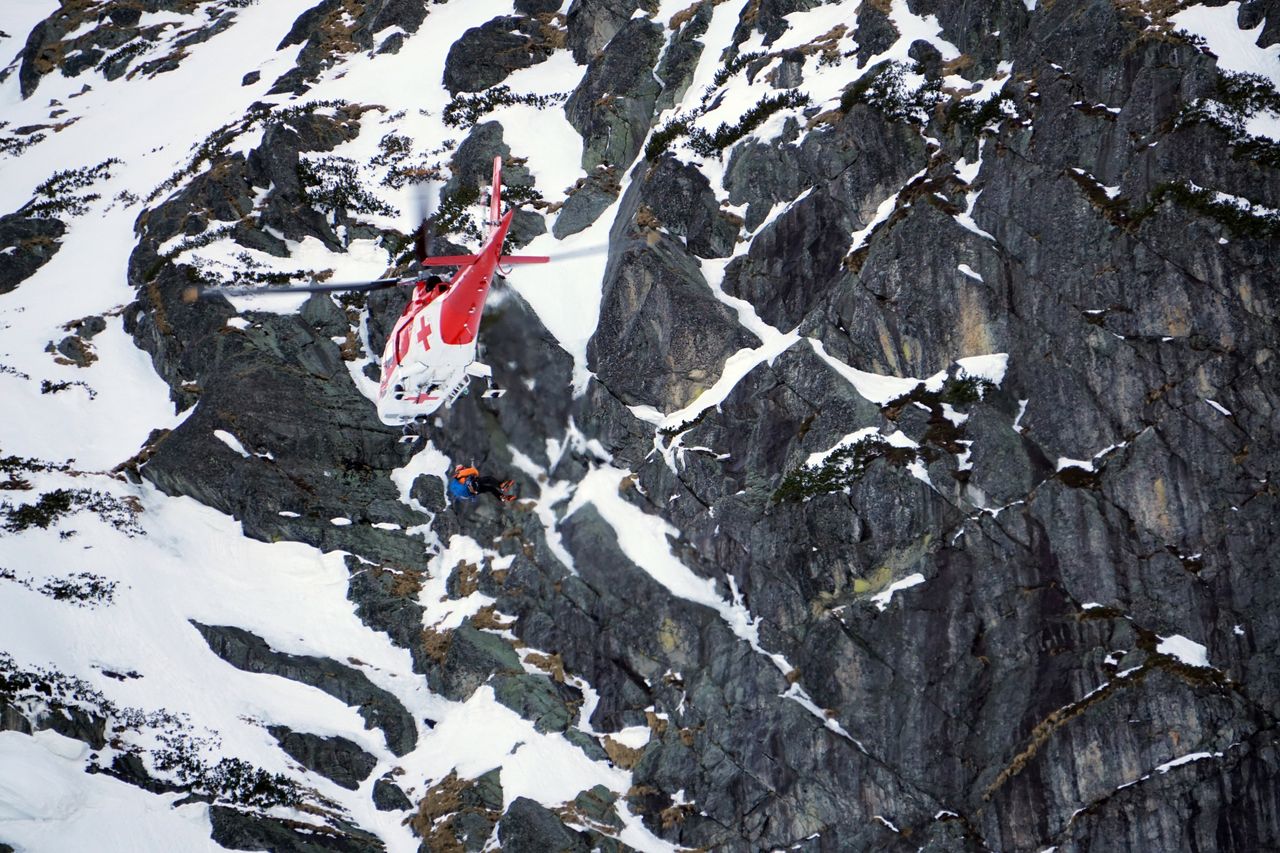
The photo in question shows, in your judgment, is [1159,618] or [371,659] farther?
[371,659]

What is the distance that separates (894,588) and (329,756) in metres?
16.1

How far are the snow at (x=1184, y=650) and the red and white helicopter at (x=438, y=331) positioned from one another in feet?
57.3

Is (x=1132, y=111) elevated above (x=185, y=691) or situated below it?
above

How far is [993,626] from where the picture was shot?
27.2m

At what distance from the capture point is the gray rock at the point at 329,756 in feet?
97.5

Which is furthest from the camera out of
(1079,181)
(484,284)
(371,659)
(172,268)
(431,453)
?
(172,268)

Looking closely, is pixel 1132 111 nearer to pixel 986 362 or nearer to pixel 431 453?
pixel 986 362

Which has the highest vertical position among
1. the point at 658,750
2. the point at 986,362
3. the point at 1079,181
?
the point at 1079,181

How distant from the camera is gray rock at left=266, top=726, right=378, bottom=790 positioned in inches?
1170

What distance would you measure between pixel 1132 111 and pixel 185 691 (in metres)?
31.0

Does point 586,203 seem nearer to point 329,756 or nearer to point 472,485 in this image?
point 472,485

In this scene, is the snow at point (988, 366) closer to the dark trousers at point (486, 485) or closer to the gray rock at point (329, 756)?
the dark trousers at point (486, 485)

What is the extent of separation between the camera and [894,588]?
91.8 feet

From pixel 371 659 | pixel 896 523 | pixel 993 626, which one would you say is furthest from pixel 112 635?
pixel 993 626
